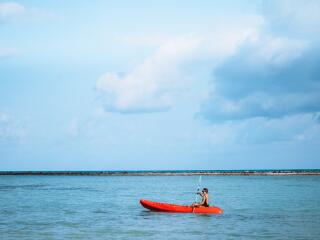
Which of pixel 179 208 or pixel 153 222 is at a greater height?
pixel 179 208

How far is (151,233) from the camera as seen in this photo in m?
25.8

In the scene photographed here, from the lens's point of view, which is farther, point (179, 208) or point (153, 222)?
point (179, 208)

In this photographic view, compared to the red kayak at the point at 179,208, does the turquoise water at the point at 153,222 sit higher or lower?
lower

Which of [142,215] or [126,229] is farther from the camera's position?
[142,215]

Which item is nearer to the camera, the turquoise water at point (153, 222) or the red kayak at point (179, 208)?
the turquoise water at point (153, 222)

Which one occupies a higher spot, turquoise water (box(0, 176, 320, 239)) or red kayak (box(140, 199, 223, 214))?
red kayak (box(140, 199, 223, 214))

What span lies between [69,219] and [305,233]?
1473 cm

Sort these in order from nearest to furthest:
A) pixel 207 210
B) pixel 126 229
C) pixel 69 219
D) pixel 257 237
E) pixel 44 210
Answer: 1. pixel 257 237
2. pixel 126 229
3. pixel 69 219
4. pixel 207 210
5. pixel 44 210

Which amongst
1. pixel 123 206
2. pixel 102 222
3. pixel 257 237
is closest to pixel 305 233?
pixel 257 237

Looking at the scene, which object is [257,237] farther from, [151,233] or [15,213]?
[15,213]

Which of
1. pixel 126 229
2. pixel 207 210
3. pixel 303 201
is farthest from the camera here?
pixel 303 201

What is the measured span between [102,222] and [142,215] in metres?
4.59

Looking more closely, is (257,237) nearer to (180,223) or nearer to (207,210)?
(180,223)

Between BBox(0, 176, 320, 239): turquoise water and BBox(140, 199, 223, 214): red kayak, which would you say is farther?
BBox(140, 199, 223, 214): red kayak
